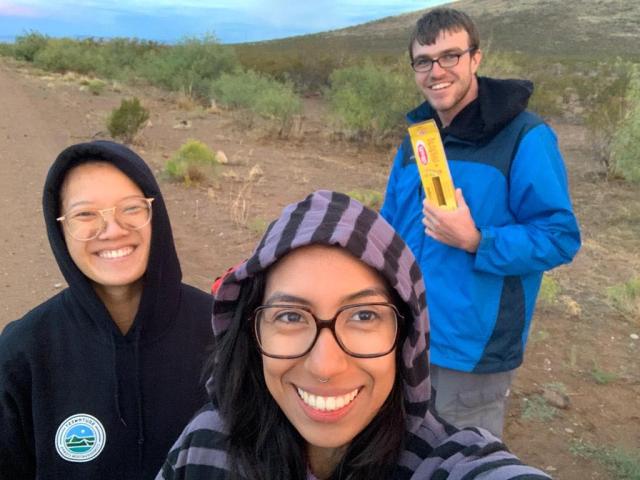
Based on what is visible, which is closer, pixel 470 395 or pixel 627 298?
pixel 470 395

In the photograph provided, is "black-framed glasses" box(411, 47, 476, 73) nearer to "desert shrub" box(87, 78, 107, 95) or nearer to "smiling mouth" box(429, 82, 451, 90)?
"smiling mouth" box(429, 82, 451, 90)

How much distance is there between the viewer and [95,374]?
2.11m

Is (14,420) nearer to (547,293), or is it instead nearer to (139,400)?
(139,400)

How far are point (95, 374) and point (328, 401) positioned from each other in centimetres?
108

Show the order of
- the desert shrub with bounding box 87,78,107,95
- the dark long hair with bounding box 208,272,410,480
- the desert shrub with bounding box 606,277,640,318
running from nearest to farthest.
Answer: the dark long hair with bounding box 208,272,410,480
the desert shrub with bounding box 606,277,640,318
the desert shrub with bounding box 87,78,107,95

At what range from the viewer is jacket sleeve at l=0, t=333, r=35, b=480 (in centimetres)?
200

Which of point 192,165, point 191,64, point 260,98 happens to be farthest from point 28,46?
point 192,165

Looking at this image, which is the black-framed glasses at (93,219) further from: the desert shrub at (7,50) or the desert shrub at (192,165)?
the desert shrub at (7,50)

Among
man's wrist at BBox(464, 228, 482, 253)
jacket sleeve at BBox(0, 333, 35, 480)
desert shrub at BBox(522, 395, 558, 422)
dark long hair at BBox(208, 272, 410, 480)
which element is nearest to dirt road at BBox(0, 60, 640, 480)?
desert shrub at BBox(522, 395, 558, 422)

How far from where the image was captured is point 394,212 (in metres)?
2.97

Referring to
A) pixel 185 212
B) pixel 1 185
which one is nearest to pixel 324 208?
pixel 185 212

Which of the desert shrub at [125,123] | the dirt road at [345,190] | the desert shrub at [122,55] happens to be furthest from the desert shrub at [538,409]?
the desert shrub at [122,55]

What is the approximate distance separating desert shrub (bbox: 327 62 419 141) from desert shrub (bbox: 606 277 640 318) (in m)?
9.62

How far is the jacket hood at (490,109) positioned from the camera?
2.38 metres
